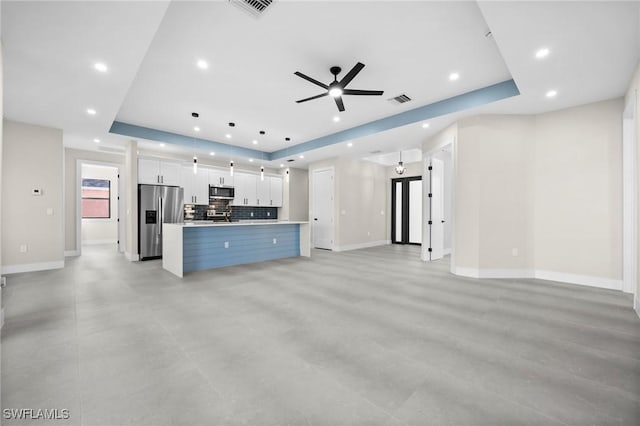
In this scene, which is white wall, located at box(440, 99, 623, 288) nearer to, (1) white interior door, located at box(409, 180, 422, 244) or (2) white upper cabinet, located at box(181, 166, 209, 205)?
(1) white interior door, located at box(409, 180, 422, 244)

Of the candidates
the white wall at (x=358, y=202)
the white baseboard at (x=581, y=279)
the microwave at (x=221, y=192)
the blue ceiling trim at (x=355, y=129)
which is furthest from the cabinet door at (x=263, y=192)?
the white baseboard at (x=581, y=279)

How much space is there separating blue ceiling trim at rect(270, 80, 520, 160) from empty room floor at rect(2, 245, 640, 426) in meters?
2.91

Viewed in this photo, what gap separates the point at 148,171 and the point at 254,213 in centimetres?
364

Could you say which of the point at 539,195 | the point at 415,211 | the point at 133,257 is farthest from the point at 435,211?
the point at 133,257

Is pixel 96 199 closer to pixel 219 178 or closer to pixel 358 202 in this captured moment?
pixel 219 178

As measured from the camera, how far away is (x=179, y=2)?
238 cm

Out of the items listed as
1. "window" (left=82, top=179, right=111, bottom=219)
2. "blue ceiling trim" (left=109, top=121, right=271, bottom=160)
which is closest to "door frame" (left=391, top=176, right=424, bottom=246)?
"blue ceiling trim" (left=109, top=121, right=271, bottom=160)

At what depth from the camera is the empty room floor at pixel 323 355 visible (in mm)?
1523

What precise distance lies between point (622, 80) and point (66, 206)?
36.5ft

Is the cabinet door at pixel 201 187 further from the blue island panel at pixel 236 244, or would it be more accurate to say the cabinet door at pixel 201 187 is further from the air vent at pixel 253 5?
the air vent at pixel 253 5

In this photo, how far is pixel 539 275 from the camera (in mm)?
4523

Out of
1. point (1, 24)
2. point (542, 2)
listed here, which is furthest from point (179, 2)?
point (542, 2)

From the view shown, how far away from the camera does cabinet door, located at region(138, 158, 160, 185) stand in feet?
21.1

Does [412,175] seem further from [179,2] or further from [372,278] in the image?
[179,2]
